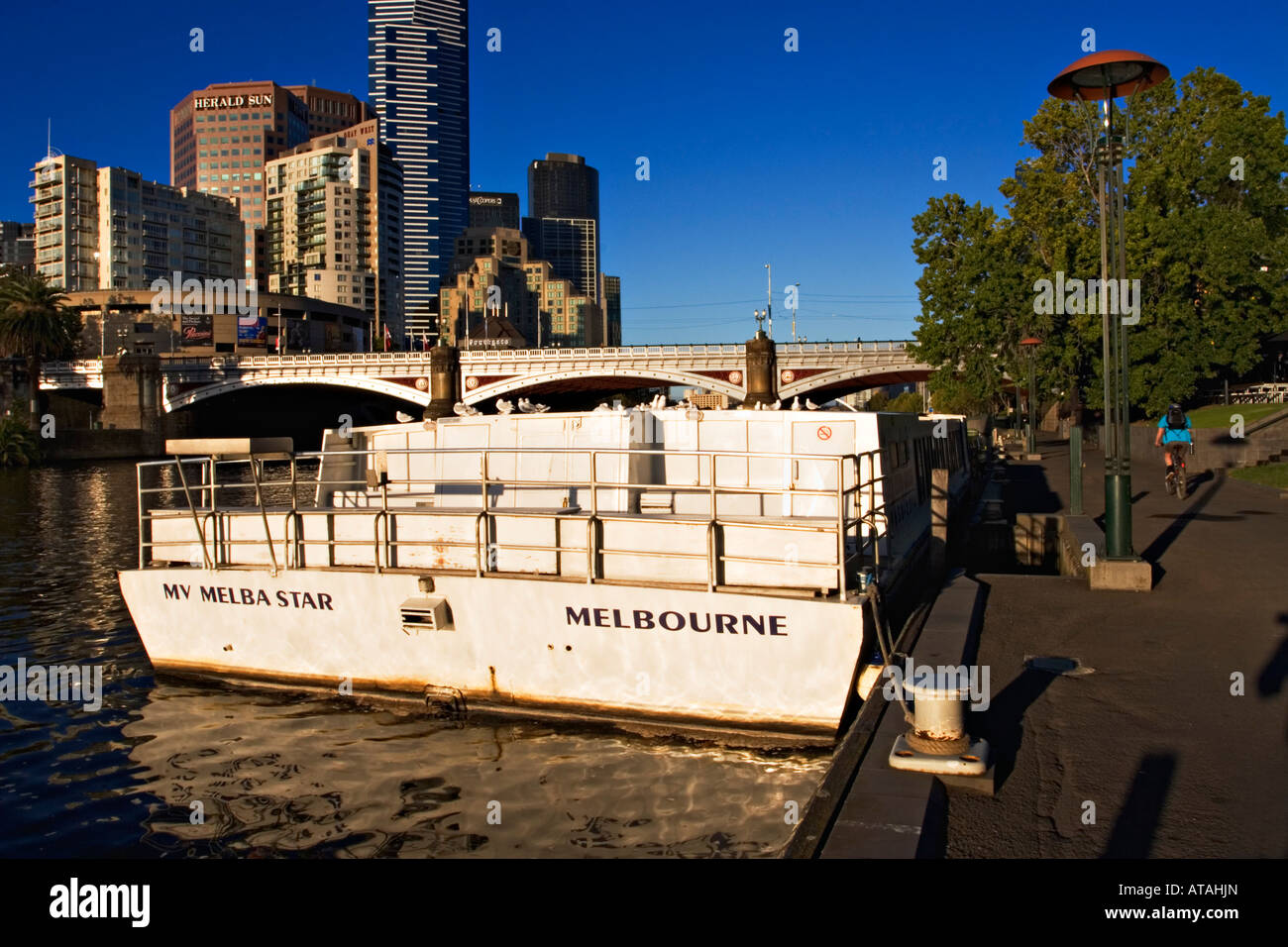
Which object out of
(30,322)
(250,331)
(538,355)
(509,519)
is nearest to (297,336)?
(250,331)

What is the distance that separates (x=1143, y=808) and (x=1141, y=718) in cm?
186

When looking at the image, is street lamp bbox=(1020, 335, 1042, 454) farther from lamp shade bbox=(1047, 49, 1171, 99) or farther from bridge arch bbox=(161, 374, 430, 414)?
bridge arch bbox=(161, 374, 430, 414)

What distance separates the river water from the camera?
850 centimetres

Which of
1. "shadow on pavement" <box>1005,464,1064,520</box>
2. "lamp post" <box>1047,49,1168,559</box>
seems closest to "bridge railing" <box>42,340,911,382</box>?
"shadow on pavement" <box>1005,464,1064,520</box>

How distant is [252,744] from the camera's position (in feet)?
35.7

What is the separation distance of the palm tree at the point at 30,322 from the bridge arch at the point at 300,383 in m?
9.82

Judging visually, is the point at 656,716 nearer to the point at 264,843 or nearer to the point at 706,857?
the point at 706,857

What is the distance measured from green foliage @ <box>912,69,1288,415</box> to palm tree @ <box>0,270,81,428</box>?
71125mm

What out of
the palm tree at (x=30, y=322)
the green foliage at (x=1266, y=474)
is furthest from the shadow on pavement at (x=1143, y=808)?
the palm tree at (x=30, y=322)

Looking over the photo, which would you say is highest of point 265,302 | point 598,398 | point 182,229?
point 182,229

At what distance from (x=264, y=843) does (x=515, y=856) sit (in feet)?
7.66

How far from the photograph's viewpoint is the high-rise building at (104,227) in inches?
6718

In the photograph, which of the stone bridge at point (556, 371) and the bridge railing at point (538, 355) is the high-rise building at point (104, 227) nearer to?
the bridge railing at point (538, 355)
